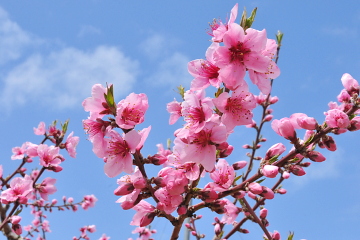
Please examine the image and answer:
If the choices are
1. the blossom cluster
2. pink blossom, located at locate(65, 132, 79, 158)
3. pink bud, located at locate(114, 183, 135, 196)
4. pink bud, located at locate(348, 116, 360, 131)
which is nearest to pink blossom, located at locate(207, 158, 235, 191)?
the blossom cluster

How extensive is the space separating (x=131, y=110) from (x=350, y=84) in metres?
1.65

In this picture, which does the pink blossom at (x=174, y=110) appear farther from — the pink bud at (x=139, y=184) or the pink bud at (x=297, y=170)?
the pink bud at (x=297, y=170)

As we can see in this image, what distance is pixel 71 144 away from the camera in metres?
4.57

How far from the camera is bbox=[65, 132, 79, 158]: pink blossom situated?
14.9ft

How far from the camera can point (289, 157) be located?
204cm

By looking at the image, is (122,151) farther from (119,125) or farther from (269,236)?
(269,236)

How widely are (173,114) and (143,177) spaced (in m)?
0.65

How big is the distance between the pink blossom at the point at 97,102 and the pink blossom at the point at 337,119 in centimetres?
136

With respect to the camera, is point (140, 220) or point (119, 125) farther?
point (140, 220)

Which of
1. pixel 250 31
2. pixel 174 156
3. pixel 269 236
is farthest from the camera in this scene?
pixel 269 236

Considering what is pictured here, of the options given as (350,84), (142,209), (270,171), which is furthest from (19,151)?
(350,84)

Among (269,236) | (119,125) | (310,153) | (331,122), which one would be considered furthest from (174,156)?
(269,236)

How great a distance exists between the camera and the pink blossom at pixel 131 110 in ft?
6.39

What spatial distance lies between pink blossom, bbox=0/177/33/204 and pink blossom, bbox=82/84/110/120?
2277 mm
